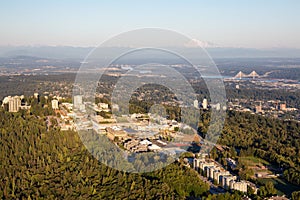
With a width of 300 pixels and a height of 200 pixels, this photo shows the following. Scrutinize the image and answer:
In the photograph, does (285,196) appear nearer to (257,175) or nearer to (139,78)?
(257,175)

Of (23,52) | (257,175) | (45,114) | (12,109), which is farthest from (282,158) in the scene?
(23,52)

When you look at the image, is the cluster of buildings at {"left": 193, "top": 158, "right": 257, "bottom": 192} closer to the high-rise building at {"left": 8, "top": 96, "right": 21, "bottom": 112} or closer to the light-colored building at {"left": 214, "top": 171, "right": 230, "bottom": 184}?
the light-colored building at {"left": 214, "top": 171, "right": 230, "bottom": 184}

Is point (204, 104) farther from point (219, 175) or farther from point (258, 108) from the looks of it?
point (219, 175)

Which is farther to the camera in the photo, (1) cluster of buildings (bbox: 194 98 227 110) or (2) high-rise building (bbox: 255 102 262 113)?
(2) high-rise building (bbox: 255 102 262 113)

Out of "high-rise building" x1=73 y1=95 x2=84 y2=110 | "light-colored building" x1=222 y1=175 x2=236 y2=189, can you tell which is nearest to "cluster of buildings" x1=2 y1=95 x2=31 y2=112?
"high-rise building" x1=73 y1=95 x2=84 y2=110

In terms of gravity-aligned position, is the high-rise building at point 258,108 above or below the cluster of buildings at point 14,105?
below

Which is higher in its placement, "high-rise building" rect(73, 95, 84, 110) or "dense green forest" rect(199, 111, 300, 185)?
"high-rise building" rect(73, 95, 84, 110)

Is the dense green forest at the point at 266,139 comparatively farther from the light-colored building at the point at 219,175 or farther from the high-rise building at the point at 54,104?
the high-rise building at the point at 54,104

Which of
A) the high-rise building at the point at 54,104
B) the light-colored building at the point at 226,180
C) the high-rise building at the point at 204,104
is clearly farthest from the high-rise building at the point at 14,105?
the light-colored building at the point at 226,180
